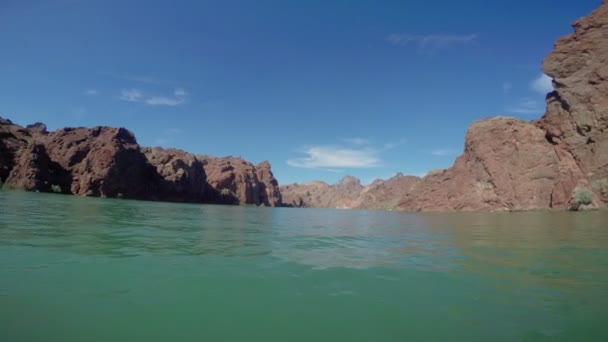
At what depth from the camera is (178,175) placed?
392 feet

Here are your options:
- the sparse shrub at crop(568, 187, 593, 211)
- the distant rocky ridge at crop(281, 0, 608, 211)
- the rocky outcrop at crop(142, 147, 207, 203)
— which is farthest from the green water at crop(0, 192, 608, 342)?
the rocky outcrop at crop(142, 147, 207, 203)

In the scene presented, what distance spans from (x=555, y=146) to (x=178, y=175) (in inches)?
4467

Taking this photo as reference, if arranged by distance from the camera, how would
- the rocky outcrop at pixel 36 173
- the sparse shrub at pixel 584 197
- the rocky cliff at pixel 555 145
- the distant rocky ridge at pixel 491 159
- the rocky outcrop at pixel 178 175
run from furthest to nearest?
the rocky outcrop at pixel 178 175 → the rocky outcrop at pixel 36 173 → the distant rocky ridge at pixel 491 159 → the rocky cliff at pixel 555 145 → the sparse shrub at pixel 584 197

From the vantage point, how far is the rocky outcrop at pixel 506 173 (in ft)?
264

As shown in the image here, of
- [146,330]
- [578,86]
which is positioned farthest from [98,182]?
[578,86]

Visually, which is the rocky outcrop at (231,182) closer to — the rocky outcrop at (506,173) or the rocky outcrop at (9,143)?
the rocky outcrop at (9,143)

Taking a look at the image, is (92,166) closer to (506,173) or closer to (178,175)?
(178,175)

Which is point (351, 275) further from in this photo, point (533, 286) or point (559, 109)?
point (559, 109)

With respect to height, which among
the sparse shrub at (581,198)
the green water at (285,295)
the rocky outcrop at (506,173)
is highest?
the rocky outcrop at (506,173)

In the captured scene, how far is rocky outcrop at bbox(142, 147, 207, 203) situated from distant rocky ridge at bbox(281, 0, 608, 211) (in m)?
90.4

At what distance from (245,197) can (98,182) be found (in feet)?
293

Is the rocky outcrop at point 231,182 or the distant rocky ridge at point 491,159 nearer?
the distant rocky ridge at point 491,159

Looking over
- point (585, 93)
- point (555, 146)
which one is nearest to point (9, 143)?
point (585, 93)

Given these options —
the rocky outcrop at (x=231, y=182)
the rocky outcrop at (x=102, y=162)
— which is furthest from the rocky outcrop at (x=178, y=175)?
the rocky outcrop at (x=231, y=182)
